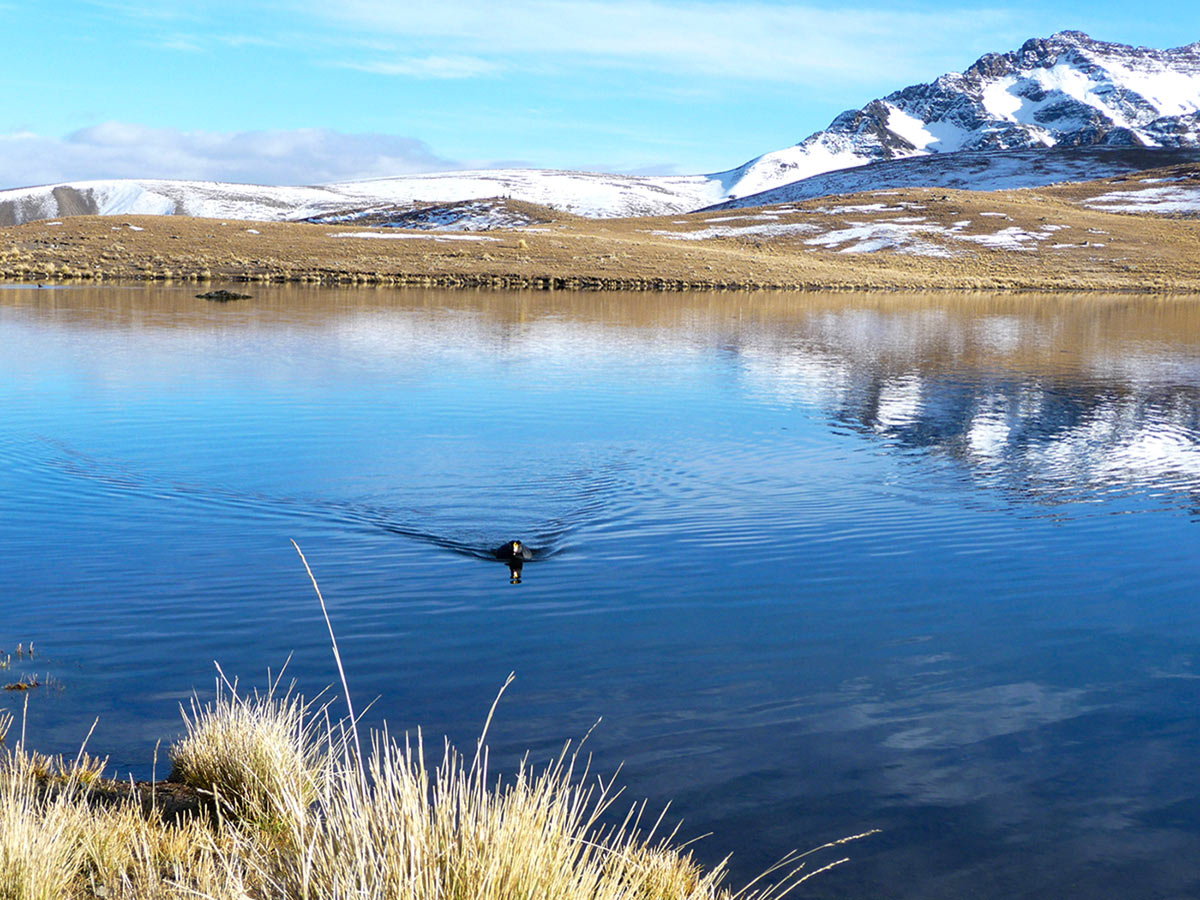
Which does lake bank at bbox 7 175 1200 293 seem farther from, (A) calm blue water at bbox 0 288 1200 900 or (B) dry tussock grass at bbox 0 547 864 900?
(B) dry tussock grass at bbox 0 547 864 900

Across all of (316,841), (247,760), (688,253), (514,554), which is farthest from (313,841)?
(688,253)

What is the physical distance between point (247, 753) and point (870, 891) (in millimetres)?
3016

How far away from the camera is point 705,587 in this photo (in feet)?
30.6

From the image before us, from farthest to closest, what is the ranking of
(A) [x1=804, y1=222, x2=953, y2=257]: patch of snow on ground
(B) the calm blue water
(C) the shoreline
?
(A) [x1=804, y1=222, x2=953, y2=257]: patch of snow on ground, (C) the shoreline, (B) the calm blue water

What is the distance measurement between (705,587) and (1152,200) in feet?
383

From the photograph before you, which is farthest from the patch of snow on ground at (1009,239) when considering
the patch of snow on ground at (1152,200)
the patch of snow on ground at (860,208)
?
the patch of snow on ground at (1152,200)

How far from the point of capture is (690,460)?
1521 cm

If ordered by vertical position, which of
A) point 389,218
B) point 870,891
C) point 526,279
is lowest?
point 870,891

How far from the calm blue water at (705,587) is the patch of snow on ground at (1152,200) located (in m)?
94.7

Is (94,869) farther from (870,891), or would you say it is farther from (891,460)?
(891,460)

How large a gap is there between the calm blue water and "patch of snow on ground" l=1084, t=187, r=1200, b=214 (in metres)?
94.7

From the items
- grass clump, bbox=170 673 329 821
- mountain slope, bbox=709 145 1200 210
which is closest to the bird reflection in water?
grass clump, bbox=170 673 329 821

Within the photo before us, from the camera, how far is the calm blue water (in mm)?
5676

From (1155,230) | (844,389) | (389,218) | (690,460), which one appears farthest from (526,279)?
(389,218)
